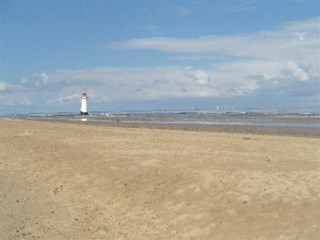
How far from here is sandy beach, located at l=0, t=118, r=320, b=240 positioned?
31.3 feet

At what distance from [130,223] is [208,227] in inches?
67.9

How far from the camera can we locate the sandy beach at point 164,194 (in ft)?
31.3

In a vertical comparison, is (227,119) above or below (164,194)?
above

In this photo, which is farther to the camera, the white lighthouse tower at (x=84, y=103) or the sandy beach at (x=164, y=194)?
Result: the white lighthouse tower at (x=84, y=103)

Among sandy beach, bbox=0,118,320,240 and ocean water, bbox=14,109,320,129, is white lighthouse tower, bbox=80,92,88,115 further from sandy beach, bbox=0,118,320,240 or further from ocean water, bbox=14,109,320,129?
sandy beach, bbox=0,118,320,240

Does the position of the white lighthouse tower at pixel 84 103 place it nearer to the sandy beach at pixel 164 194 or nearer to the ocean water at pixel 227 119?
the ocean water at pixel 227 119

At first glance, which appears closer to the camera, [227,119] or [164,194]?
[164,194]

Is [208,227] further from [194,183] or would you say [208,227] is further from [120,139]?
[120,139]

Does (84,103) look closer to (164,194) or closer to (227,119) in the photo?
(227,119)

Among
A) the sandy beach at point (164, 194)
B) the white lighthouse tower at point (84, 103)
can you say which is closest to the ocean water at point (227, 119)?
the white lighthouse tower at point (84, 103)

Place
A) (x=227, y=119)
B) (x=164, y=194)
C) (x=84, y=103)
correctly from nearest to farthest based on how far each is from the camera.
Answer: (x=164, y=194) → (x=227, y=119) → (x=84, y=103)

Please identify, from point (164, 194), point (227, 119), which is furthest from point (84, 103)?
point (164, 194)

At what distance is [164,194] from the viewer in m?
11.7

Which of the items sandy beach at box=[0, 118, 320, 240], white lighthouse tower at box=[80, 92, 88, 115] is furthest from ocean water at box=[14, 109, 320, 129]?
sandy beach at box=[0, 118, 320, 240]
